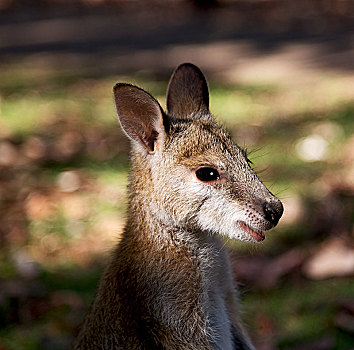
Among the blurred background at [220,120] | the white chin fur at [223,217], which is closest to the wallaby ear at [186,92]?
the white chin fur at [223,217]

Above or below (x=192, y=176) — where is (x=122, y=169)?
below

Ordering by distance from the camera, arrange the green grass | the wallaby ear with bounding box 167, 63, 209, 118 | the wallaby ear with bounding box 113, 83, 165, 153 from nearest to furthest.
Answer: the wallaby ear with bounding box 113, 83, 165, 153 → the wallaby ear with bounding box 167, 63, 209, 118 → the green grass

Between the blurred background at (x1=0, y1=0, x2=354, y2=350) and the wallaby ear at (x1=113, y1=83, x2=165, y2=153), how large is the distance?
3.80 ft

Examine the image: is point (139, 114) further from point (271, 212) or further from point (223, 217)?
point (271, 212)

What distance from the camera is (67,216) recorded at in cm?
531

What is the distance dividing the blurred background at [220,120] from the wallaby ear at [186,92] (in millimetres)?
1022

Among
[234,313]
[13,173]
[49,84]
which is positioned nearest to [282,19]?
[49,84]

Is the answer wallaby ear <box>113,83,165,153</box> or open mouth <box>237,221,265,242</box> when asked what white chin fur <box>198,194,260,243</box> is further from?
wallaby ear <box>113,83,165,153</box>

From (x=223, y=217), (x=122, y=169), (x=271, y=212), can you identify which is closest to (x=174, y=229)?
(x=223, y=217)

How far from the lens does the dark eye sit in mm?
2787

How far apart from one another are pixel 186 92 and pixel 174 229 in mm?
734

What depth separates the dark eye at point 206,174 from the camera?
2.79 metres

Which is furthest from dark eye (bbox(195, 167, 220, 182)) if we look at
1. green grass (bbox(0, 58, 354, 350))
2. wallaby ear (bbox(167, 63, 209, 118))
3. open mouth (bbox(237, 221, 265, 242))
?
green grass (bbox(0, 58, 354, 350))

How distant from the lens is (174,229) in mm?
2855
